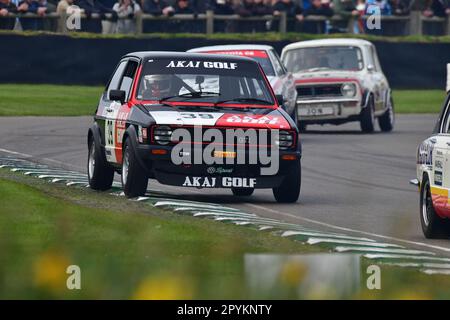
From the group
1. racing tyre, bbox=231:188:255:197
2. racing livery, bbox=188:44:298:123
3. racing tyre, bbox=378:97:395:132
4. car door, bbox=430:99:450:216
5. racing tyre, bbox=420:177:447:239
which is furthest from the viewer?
racing tyre, bbox=378:97:395:132

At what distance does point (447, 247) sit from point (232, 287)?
18.6 feet

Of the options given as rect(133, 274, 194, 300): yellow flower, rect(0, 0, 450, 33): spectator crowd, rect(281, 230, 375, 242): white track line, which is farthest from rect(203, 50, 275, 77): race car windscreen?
rect(133, 274, 194, 300): yellow flower

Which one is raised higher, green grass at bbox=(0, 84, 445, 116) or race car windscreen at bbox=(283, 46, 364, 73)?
race car windscreen at bbox=(283, 46, 364, 73)

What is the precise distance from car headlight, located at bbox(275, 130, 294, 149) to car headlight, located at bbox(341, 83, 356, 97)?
38.9ft

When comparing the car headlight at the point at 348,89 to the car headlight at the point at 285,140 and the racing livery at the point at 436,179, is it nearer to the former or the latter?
the car headlight at the point at 285,140

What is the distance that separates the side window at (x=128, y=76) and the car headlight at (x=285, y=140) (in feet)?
5.80

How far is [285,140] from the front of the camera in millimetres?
14664

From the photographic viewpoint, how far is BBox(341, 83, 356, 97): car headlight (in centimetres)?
2642

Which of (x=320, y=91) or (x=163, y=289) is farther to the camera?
(x=320, y=91)

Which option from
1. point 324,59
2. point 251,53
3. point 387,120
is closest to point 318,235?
point 251,53

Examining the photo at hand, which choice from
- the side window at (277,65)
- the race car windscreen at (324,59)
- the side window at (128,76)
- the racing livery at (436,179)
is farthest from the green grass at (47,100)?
the racing livery at (436,179)

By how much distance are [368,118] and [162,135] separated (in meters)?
13.0

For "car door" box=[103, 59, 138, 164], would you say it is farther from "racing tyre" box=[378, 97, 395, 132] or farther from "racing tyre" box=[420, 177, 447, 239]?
"racing tyre" box=[378, 97, 395, 132]

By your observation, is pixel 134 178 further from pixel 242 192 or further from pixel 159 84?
pixel 242 192
